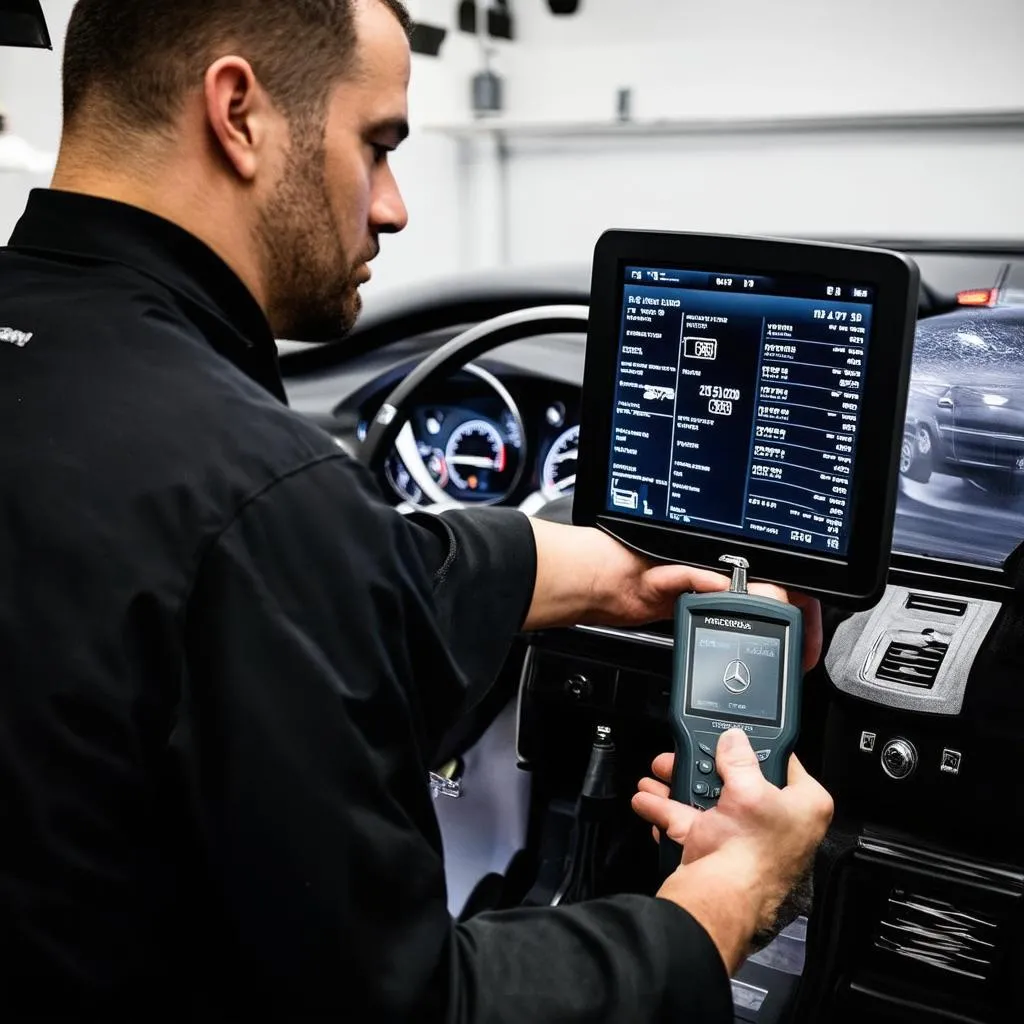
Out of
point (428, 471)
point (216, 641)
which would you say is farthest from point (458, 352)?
point (216, 641)

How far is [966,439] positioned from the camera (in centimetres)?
163

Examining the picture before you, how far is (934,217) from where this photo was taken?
2932 millimetres

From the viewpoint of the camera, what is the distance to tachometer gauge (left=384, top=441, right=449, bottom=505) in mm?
2652

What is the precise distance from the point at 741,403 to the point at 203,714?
551 mm

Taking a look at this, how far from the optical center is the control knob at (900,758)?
128 cm

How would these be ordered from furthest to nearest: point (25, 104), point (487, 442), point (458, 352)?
1. point (487, 442)
2. point (25, 104)
3. point (458, 352)

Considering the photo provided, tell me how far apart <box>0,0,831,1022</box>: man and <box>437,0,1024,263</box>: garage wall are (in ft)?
7.85

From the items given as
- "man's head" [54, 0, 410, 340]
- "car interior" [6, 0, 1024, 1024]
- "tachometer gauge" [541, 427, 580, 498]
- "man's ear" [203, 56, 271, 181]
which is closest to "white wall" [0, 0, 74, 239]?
"car interior" [6, 0, 1024, 1024]

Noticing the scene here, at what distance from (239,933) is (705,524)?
54cm

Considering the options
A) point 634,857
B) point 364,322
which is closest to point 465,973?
point 634,857

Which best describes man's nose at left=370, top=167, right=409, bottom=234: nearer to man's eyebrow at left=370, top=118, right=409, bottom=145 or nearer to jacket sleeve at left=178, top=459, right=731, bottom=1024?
man's eyebrow at left=370, top=118, right=409, bottom=145

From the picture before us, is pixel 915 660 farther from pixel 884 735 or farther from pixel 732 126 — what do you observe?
pixel 732 126

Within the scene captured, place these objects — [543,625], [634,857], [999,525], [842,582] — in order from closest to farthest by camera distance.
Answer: [842,582]
[543,625]
[999,525]
[634,857]

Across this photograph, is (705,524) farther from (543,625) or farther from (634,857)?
(634,857)
